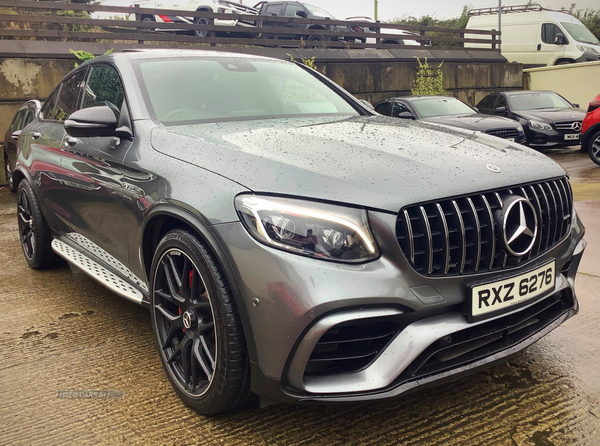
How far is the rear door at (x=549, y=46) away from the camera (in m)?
20.1

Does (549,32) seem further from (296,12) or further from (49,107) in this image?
(49,107)

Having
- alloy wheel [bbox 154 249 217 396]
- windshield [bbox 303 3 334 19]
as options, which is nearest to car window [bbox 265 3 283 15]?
windshield [bbox 303 3 334 19]

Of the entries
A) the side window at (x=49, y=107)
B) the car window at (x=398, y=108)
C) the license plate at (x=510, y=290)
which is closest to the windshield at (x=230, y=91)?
the side window at (x=49, y=107)

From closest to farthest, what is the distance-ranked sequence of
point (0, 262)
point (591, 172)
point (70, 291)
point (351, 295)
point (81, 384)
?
point (351, 295) < point (81, 384) < point (70, 291) < point (0, 262) < point (591, 172)

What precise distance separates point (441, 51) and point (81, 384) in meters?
17.4

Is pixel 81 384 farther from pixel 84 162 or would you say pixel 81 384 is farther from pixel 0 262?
pixel 0 262

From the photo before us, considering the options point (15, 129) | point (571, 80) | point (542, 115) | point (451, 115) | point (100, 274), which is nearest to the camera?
point (100, 274)

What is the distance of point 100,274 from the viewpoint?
10.4 feet

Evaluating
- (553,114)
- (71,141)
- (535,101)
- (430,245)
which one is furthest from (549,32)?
(430,245)

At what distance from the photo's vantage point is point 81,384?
2.62 m

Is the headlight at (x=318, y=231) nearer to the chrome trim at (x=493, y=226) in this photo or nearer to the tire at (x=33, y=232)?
the chrome trim at (x=493, y=226)

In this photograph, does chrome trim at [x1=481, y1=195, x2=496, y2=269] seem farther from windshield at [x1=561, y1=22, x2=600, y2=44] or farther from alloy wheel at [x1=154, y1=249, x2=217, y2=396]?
windshield at [x1=561, y1=22, x2=600, y2=44]

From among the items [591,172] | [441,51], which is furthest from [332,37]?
[591,172]

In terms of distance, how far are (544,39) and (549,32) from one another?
0.29 m
